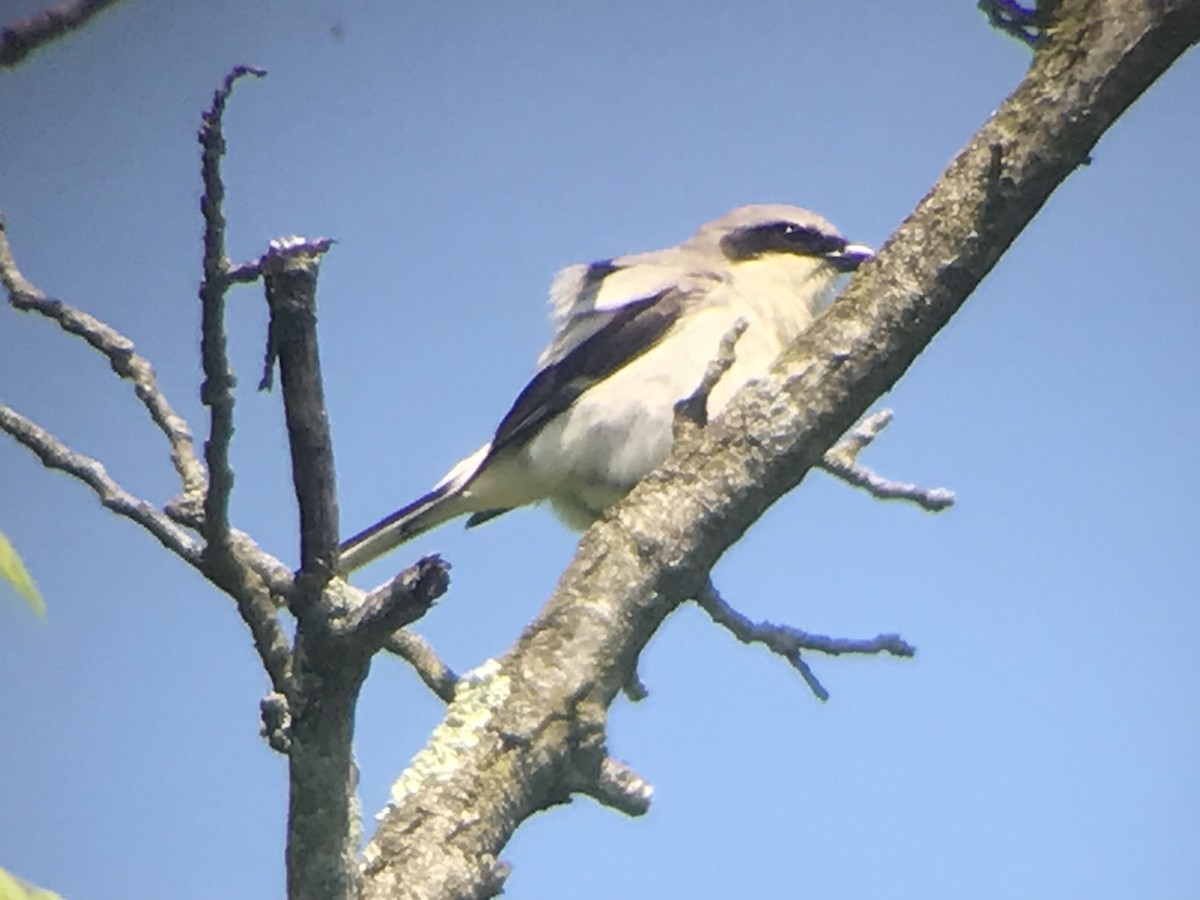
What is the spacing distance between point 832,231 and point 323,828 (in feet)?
14.3

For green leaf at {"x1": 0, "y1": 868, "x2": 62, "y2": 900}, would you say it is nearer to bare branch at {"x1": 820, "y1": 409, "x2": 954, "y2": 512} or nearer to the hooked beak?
bare branch at {"x1": 820, "y1": 409, "x2": 954, "y2": 512}

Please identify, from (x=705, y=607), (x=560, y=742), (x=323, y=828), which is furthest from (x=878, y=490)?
(x=323, y=828)

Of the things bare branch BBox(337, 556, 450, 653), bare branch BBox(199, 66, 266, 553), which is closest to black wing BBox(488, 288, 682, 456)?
bare branch BBox(199, 66, 266, 553)

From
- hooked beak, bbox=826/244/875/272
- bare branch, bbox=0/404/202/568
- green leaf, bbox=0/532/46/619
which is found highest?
hooked beak, bbox=826/244/875/272

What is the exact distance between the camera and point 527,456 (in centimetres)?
533

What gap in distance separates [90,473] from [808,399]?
129cm

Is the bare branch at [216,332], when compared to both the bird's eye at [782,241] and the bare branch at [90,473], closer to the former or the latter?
the bare branch at [90,473]

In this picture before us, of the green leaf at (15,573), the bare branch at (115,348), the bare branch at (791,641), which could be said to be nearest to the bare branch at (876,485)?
the bare branch at (791,641)

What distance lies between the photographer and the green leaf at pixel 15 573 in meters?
1.54

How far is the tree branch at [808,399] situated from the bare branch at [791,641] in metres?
0.38

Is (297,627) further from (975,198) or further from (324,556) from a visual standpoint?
(975,198)

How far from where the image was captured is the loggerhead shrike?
510cm

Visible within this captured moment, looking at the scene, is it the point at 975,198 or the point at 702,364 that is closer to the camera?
the point at 975,198

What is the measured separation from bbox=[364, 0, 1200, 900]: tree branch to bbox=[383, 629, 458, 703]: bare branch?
52 centimetres
